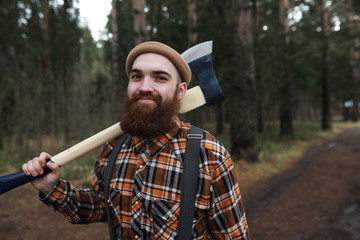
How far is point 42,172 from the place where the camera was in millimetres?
1443

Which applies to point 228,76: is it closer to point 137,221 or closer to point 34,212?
point 34,212

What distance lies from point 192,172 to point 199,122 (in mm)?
5716

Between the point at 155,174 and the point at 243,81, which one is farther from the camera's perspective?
the point at 243,81

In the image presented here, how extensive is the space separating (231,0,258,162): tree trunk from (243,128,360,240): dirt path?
56.4 inches

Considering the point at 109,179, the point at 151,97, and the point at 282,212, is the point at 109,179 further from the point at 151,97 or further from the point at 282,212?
the point at 282,212

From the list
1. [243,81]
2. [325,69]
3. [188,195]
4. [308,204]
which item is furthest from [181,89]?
[325,69]

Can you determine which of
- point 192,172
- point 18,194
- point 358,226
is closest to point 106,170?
point 192,172

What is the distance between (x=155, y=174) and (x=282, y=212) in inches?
157

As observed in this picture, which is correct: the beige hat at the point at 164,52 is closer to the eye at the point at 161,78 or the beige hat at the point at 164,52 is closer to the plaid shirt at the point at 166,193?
the eye at the point at 161,78

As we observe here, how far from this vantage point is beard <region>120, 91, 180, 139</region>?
1.41 m

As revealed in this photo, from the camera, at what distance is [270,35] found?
9.13 m

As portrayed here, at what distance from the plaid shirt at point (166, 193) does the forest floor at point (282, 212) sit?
109 inches

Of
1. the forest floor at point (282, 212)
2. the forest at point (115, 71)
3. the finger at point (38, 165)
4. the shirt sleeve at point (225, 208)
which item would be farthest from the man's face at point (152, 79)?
the forest at point (115, 71)

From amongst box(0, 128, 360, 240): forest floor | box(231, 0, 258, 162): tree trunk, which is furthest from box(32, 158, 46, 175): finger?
box(231, 0, 258, 162): tree trunk
